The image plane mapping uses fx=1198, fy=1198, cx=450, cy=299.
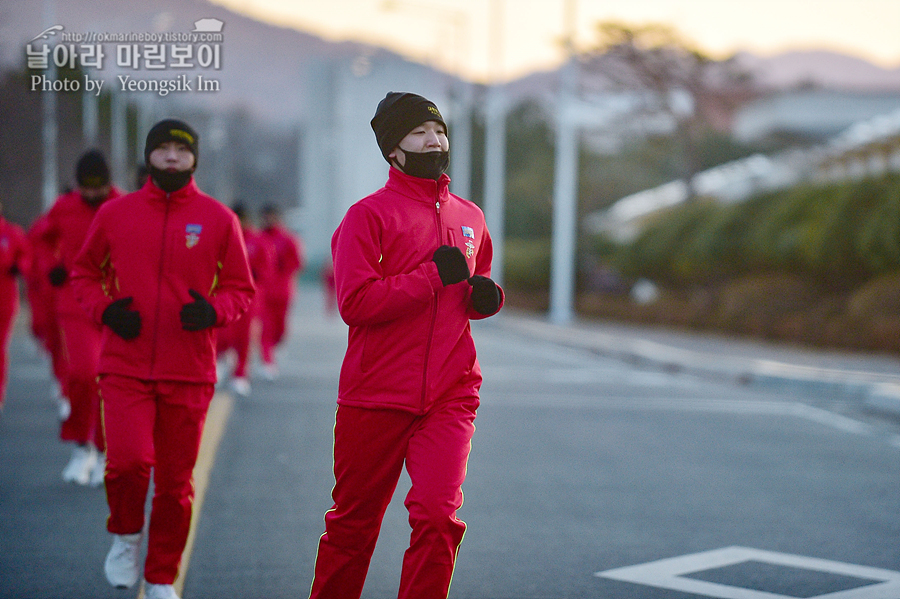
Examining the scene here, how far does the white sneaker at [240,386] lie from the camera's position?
12508mm

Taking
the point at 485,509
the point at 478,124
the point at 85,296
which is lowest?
the point at 485,509

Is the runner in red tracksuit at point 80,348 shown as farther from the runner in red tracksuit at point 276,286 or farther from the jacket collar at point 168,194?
the runner in red tracksuit at point 276,286

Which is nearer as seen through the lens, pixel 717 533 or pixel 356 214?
pixel 356 214

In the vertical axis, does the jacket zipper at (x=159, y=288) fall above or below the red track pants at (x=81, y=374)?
above

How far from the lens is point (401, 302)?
3.83m

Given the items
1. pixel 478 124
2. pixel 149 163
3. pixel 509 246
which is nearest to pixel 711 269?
pixel 509 246

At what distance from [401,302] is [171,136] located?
1.68 meters

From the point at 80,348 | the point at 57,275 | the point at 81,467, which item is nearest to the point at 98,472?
the point at 81,467

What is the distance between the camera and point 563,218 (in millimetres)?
30562

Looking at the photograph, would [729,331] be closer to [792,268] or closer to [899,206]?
[792,268]

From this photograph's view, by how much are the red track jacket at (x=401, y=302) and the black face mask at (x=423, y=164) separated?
26 mm

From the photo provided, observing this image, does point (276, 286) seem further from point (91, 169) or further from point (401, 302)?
point (401, 302)

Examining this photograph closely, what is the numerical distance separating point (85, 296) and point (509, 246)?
40.7 meters

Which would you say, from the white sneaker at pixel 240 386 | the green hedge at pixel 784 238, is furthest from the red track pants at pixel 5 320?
the green hedge at pixel 784 238
